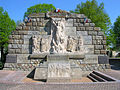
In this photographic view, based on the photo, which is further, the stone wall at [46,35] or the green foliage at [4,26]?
the green foliage at [4,26]

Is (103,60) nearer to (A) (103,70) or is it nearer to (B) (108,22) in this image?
(A) (103,70)

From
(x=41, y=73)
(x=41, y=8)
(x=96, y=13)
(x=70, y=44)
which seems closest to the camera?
(x=41, y=73)

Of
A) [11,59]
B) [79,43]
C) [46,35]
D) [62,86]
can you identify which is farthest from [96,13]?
[62,86]

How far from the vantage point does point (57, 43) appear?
9117 millimetres

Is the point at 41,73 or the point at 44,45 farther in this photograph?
the point at 44,45

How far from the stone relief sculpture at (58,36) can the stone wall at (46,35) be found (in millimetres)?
388

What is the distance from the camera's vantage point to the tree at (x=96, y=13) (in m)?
19.3

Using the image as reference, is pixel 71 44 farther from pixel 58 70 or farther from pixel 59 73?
pixel 59 73

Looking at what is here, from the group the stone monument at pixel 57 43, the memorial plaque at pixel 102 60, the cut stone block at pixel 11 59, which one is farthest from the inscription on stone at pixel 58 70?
the cut stone block at pixel 11 59

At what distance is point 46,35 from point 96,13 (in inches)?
524

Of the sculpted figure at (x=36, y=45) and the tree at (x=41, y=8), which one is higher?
the tree at (x=41, y=8)

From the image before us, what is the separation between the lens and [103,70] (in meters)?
9.23

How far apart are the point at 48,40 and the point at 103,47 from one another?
402 cm

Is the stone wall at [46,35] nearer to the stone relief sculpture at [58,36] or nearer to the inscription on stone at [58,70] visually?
the stone relief sculpture at [58,36]
